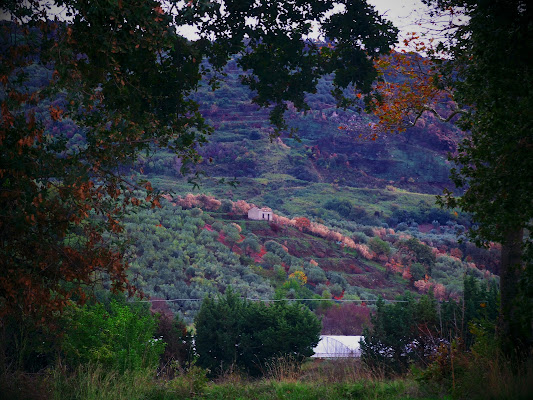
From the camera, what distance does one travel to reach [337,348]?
45.9 ft

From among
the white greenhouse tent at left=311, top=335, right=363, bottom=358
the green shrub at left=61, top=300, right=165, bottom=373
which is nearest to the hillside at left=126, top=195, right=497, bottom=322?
the white greenhouse tent at left=311, top=335, right=363, bottom=358

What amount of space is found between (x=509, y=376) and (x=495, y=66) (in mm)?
3130

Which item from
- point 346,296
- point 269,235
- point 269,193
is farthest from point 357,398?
point 269,193

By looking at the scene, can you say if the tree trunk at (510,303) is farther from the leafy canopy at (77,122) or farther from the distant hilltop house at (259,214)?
the distant hilltop house at (259,214)

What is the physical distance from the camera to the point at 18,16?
5.34 metres

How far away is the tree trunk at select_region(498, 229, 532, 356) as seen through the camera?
5.93 metres

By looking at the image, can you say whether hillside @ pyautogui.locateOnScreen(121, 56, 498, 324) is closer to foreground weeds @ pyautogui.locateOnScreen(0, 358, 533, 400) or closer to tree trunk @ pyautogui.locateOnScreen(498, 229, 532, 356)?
tree trunk @ pyautogui.locateOnScreen(498, 229, 532, 356)

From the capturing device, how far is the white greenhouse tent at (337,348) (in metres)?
13.0

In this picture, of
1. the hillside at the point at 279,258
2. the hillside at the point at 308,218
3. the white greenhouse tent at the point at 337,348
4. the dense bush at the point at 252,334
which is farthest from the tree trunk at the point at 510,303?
the hillside at the point at 279,258

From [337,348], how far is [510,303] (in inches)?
328

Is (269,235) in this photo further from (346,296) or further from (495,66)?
(495,66)

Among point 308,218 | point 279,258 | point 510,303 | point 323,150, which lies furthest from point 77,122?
point 323,150

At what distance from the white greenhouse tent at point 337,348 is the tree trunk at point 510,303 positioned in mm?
5958

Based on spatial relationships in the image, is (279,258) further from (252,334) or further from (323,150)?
(323,150)
